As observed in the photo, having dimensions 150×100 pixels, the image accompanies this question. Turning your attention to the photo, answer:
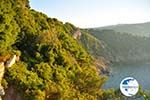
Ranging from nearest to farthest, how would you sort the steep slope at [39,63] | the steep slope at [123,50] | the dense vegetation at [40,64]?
the steep slope at [39,63] → the dense vegetation at [40,64] → the steep slope at [123,50]

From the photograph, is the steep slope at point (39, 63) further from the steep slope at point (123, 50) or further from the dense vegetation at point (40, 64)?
the steep slope at point (123, 50)

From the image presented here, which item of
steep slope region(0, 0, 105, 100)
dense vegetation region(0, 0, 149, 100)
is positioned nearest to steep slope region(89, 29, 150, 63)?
dense vegetation region(0, 0, 149, 100)

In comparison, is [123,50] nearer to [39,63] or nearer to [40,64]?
[39,63]

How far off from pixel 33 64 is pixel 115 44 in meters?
155

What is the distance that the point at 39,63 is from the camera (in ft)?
124

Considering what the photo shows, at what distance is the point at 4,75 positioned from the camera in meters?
32.6

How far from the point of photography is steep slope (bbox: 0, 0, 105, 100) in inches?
1288

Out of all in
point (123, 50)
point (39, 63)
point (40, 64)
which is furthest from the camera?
point (123, 50)

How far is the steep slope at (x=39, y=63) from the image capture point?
32719mm

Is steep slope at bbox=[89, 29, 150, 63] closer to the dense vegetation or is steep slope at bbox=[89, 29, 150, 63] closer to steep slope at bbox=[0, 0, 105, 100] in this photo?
the dense vegetation

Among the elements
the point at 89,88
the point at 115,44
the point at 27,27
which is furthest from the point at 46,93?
the point at 115,44

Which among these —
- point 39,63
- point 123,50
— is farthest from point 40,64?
point 123,50

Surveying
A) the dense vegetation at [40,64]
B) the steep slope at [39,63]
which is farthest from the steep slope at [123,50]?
the steep slope at [39,63]

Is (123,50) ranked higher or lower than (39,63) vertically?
lower
